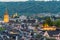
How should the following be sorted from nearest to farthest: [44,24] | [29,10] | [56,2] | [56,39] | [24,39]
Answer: [24,39] → [56,39] → [44,24] → [29,10] → [56,2]

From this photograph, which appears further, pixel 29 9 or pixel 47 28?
pixel 29 9

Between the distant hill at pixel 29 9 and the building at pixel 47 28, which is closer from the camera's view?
the building at pixel 47 28

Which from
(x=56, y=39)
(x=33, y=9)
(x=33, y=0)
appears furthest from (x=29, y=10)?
(x=56, y=39)

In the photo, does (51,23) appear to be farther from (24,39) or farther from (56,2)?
(56,2)

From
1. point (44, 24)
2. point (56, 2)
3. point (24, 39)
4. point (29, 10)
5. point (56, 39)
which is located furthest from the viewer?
point (56, 2)

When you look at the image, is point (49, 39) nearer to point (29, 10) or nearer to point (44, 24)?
point (44, 24)

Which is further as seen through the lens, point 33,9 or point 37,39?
point 33,9

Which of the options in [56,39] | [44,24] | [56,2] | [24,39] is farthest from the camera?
[56,2]

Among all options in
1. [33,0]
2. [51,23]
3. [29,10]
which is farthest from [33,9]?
[51,23]

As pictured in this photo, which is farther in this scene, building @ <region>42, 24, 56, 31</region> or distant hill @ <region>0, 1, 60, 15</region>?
distant hill @ <region>0, 1, 60, 15</region>
